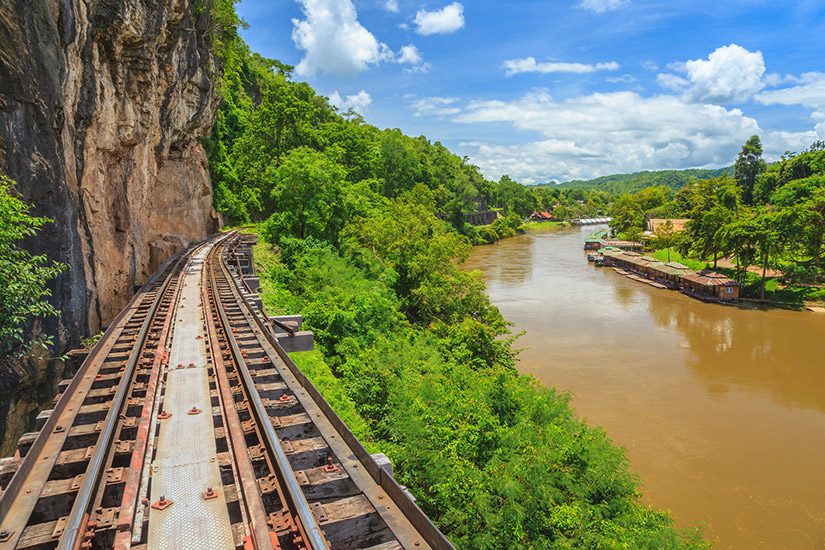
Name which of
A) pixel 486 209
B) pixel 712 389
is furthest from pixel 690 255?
pixel 486 209

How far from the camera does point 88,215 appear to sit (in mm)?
13914

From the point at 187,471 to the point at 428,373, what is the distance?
10.5 m

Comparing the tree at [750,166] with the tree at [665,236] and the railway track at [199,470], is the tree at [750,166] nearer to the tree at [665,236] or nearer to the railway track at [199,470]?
the tree at [665,236]

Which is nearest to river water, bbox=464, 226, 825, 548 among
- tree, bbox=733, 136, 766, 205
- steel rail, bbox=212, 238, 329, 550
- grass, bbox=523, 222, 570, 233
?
steel rail, bbox=212, 238, 329, 550

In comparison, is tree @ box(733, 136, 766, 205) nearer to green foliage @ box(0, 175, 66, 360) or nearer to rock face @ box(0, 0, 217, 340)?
rock face @ box(0, 0, 217, 340)

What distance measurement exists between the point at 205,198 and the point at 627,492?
3815cm

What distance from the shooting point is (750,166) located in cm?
7606

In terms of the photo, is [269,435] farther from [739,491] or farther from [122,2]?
[739,491]

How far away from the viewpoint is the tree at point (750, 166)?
75.8m

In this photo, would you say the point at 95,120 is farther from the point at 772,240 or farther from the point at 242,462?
the point at 772,240

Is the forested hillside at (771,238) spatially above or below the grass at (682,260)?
above

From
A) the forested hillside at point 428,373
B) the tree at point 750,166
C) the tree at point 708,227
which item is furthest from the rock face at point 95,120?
the tree at point 750,166

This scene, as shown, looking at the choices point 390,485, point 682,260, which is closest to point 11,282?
point 390,485

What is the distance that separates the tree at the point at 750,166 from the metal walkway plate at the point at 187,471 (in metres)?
89.4
